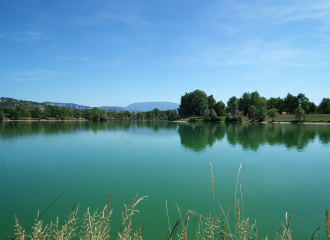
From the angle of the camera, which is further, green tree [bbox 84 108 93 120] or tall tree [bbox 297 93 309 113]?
green tree [bbox 84 108 93 120]

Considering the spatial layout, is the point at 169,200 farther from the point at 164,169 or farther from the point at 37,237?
the point at 37,237

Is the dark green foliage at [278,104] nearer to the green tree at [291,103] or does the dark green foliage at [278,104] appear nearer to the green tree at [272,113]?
the green tree at [291,103]

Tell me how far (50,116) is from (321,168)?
454ft

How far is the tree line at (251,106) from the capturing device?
8056cm

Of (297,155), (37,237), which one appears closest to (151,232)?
(37,237)

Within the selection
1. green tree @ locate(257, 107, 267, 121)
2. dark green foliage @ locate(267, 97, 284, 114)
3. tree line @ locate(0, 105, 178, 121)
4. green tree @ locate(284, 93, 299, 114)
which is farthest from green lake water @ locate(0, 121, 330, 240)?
tree line @ locate(0, 105, 178, 121)

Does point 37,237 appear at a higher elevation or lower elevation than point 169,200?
higher

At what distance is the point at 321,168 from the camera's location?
14062 mm

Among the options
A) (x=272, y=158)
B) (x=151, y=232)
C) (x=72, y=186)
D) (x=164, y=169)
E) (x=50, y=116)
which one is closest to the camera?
(x=151, y=232)

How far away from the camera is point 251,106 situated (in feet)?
272

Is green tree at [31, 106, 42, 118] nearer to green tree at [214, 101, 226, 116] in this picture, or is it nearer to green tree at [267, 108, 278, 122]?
green tree at [214, 101, 226, 116]

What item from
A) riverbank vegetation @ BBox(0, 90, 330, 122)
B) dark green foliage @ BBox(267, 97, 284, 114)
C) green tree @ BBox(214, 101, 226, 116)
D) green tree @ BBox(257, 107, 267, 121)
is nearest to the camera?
green tree @ BBox(257, 107, 267, 121)

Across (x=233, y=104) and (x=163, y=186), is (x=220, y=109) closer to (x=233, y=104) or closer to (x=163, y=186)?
(x=233, y=104)

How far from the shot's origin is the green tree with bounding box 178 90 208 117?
10756cm
